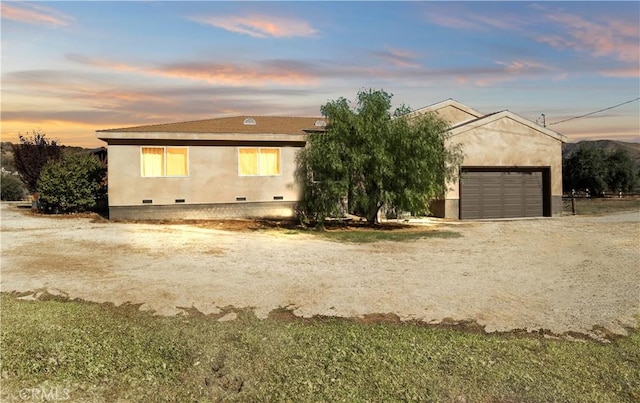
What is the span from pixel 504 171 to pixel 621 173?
27036mm

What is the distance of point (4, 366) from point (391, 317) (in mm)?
5078

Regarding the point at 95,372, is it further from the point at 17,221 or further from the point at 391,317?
the point at 17,221

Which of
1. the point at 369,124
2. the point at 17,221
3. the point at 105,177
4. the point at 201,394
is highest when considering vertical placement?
the point at 369,124

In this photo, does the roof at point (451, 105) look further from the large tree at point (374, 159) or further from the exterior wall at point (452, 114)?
the large tree at point (374, 159)

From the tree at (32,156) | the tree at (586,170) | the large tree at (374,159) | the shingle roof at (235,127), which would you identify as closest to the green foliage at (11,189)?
the tree at (32,156)

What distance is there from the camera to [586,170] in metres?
42.4

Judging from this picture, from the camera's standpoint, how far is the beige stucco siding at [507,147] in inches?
862

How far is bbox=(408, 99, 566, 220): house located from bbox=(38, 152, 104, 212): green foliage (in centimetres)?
→ 1598

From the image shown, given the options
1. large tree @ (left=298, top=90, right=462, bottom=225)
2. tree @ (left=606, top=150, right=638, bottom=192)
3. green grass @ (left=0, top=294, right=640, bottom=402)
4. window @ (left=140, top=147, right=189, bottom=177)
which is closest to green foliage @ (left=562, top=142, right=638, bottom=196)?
tree @ (left=606, top=150, right=638, bottom=192)

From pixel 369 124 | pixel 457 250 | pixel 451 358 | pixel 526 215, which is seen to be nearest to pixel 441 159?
pixel 369 124

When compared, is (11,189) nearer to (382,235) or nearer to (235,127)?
(235,127)

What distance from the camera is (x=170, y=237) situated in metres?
14.3

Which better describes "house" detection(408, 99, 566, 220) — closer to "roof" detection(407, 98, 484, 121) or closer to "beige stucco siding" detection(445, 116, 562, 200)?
"beige stucco siding" detection(445, 116, 562, 200)

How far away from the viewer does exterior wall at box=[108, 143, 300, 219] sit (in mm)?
18812
